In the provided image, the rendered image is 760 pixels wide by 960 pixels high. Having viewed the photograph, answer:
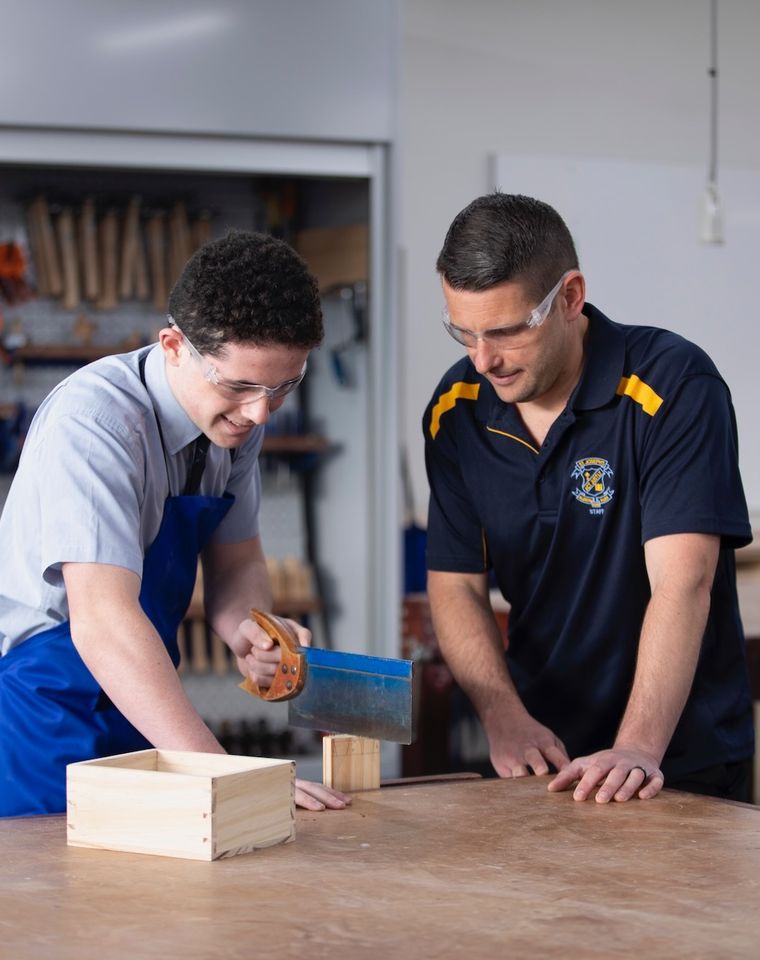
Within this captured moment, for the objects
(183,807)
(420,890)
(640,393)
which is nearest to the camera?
(420,890)

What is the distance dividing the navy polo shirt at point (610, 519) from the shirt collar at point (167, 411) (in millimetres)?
552

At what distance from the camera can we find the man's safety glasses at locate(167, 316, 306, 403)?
5.88ft

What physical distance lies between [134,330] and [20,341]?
42 centimetres

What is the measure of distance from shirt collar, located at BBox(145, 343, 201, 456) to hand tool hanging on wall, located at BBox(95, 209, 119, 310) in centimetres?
272

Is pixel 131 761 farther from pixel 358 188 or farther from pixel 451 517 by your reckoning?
pixel 358 188

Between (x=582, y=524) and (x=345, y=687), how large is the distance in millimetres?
488

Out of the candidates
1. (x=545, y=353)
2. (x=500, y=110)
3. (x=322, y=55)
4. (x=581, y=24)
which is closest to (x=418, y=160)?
(x=500, y=110)

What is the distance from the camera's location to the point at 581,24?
18.5 ft

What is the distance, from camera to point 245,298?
174 cm

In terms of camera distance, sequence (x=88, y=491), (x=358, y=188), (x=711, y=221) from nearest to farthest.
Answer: (x=88, y=491)
(x=358, y=188)
(x=711, y=221)

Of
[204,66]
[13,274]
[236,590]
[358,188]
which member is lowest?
[236,590]

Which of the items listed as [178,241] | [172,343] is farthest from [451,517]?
[178,241]

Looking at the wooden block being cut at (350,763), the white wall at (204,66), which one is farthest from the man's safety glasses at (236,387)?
the white wall at (204,66)

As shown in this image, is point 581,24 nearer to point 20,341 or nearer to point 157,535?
point 20,341
